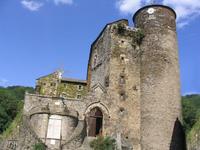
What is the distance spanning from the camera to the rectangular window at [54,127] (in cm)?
2558

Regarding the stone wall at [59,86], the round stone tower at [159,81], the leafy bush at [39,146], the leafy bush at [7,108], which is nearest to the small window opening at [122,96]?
the round stone tower at [159,81]

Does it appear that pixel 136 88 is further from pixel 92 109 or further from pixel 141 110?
pixel 92 109

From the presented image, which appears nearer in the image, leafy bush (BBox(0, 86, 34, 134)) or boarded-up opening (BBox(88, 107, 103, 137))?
boarded-up opening (BBox(88, 107, 103, 137))

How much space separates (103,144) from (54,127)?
4306 millimetres

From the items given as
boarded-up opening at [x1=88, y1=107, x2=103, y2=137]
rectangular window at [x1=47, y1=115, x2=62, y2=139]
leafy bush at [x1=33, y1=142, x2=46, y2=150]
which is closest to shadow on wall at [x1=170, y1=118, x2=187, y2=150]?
boarded-up opening at [x1=88, y1=107, x2=103, y2=137]

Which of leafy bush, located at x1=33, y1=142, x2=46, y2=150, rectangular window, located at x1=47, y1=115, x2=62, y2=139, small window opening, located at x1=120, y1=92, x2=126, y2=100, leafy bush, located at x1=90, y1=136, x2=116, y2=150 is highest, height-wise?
small window opening, located at x1=120, y1=92, x2=126, y2=100

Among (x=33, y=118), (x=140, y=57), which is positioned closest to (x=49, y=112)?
(x=33, y=118)

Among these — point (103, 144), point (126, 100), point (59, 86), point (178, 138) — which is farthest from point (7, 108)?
point (178, 138)

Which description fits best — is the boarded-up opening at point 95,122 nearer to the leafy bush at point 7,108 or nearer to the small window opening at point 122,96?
the small window opening at point 122,96

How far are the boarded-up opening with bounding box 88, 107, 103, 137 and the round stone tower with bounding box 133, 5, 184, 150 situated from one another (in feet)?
13.2

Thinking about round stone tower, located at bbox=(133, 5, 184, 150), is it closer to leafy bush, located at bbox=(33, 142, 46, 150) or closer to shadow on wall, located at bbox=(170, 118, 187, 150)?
shadow on wall, located at bbox=(170, 118, 187, 150)

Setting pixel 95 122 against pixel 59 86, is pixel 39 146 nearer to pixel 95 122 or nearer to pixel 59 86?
pixel 95 122

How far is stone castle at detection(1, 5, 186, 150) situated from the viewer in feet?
85.9

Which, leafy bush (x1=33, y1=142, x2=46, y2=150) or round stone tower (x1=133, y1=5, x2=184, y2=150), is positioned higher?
round stone tower (x1=133, y1=5, x2=184, y2=150)
